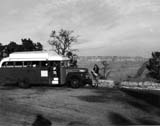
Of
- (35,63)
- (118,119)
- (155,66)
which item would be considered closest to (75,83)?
(35,63)

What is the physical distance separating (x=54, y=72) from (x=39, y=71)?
111 centimetres

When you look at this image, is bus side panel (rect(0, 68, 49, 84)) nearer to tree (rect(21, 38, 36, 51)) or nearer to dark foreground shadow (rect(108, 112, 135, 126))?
dark foreground shadow (rect(108, 112, 135, 126))

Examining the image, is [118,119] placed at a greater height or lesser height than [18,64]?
lesser

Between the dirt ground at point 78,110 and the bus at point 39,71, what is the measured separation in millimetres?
3906

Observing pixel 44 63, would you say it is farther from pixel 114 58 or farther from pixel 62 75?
pixel 114 58

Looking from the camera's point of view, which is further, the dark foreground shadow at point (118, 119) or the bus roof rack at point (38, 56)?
the bus roof rack at point (38, 56)

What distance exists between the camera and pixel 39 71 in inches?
847

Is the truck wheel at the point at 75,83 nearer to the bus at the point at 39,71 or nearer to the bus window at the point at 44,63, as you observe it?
the bus at the point at 39,71

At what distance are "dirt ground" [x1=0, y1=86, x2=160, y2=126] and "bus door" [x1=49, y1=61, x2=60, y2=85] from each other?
12.5 feet

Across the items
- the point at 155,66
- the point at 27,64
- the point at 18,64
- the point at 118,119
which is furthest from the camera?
the point at 155,66

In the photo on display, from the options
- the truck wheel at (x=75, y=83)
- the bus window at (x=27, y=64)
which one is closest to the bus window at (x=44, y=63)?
the bus window at (x=27, y=64)

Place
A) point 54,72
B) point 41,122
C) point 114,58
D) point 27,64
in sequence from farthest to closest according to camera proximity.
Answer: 1. point 114,58
2. point 27,64
3. point 54,72
4. point 41,122

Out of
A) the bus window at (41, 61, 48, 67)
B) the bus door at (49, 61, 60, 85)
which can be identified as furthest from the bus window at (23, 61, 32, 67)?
the bus door at (49, 61, 60, 85)

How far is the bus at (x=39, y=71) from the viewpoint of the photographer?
2142 cm
